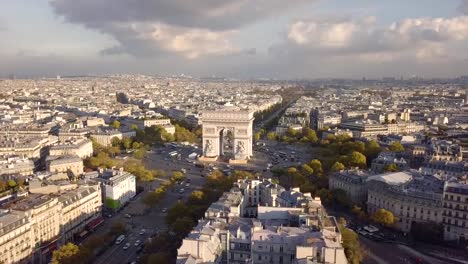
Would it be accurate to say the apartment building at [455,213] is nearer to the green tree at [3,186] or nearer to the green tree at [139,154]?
the green tree at [3,186]

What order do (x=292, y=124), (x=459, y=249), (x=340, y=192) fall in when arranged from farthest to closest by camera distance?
(x=292, y=124)
(x=340, y=192)
(x=459, y=249)

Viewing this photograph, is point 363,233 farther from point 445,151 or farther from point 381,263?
point 445,151

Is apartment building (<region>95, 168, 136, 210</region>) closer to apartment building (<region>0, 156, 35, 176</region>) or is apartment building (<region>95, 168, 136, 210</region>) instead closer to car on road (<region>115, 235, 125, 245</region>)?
car on road (<region>115, 235, 125, 245</region>)

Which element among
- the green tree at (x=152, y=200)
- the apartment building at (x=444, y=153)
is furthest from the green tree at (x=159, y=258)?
the apartment building at (x=444, y=153)

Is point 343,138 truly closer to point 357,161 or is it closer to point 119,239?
point 357,161

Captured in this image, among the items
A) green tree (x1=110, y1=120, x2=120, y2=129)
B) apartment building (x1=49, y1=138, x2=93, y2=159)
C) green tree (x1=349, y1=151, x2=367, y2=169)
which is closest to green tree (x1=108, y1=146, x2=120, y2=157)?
apartment building (x1=49, y1=138, x2=93, y2=159)

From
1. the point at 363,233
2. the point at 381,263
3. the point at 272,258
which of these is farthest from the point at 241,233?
the point at 363,233
